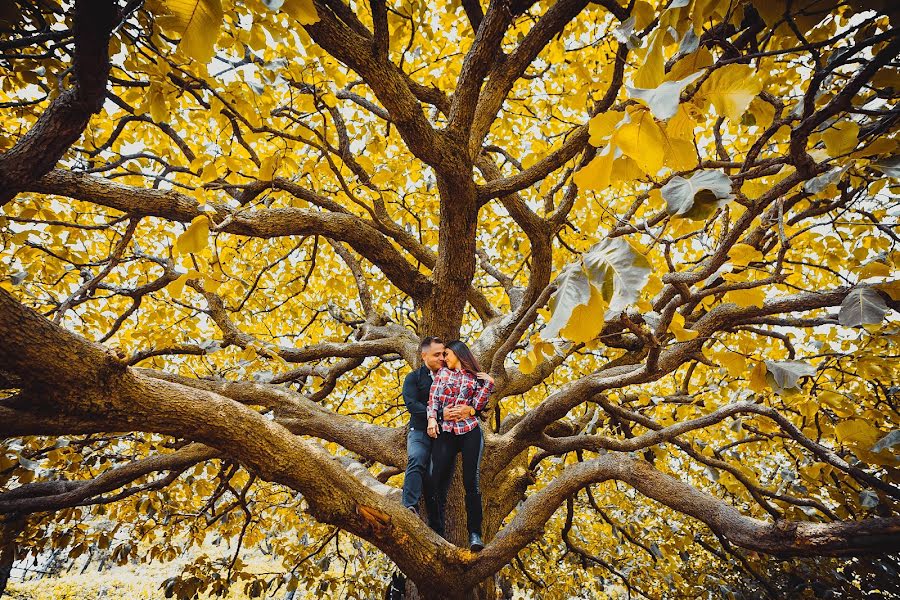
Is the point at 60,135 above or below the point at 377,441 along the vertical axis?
above

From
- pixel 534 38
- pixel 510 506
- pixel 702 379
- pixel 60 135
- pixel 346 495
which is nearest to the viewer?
pixel 60 135

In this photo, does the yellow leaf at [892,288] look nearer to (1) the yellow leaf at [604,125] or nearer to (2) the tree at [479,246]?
(2) the tree at [479,246]

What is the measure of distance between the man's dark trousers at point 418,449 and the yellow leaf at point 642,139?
2.73 m

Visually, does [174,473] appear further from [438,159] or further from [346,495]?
[438,159]

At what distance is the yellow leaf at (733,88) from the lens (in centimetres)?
78

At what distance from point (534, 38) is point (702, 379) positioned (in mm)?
5874

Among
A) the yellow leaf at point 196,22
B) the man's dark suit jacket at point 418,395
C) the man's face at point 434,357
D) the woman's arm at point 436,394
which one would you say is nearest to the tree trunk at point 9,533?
the man's dark suit jacket at point 418,395

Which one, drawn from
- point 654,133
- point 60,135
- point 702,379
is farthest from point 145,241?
point 702,379

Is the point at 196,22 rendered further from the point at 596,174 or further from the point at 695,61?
the point at 695,61

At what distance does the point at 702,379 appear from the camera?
6.47m

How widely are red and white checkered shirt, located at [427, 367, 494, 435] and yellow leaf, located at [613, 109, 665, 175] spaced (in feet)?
8.12

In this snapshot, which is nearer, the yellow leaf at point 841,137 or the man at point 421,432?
the yellow leaf at point 841,137

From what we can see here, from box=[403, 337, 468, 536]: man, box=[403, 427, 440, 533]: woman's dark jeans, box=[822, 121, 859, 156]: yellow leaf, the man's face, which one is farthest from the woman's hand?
box=[822, 121, 859, 156]: yellow leaf

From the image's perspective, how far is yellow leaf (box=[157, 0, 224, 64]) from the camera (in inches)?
32.4
